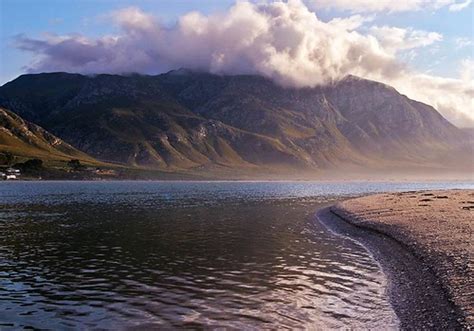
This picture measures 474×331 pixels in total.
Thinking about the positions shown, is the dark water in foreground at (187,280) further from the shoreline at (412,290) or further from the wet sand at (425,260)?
the wet sand at (425,260)

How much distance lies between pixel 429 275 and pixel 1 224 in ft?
204

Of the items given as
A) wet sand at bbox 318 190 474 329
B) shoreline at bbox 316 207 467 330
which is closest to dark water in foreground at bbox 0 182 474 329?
shoreline at bbox 316 207 467 330

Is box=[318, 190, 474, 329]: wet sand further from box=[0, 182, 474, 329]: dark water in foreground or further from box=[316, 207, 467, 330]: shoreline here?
box=[0, 182, 474, 329]: dark water in foreground

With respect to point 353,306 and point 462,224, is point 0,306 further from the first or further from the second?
point 462,224

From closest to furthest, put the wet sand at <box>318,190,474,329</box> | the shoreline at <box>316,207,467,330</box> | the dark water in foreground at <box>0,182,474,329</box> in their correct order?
the shoreline at <box>316,207,467,330</box>
the wet sand at <box>318,190,474,329</box>
the dark water in foreground at <box>0,182,474,329</box>

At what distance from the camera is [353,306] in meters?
28.3

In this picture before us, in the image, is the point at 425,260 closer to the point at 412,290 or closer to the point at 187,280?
the point at 412,290

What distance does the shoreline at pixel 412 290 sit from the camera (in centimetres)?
2441

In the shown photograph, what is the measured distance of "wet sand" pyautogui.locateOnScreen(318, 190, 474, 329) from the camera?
25.6 metres

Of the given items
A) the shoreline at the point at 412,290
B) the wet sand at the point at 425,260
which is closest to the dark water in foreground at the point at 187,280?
the shoreline at the point at 412,290

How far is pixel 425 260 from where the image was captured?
127ft

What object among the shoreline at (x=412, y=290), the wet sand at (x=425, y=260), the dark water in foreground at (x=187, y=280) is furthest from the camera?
the dark water in foreground at (x=187, y=280)

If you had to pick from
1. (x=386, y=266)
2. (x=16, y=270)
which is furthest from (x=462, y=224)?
(x=16, y=270)

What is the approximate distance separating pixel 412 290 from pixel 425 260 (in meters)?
8.34
